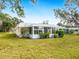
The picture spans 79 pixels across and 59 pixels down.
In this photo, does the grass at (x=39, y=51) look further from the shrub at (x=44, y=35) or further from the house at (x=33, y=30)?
the house at (x=33, y=30)

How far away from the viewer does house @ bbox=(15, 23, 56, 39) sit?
32938 millimetres

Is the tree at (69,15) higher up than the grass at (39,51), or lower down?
higher up

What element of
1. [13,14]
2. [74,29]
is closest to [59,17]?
[13,14]

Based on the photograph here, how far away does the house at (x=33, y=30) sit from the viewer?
108ft

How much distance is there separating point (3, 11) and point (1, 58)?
4387 mm

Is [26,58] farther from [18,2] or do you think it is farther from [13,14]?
[18,2]

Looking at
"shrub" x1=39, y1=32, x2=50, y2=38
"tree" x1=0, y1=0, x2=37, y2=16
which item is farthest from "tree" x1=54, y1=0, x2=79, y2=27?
"tree" x1=0, y1=0, x2=37, y2=16

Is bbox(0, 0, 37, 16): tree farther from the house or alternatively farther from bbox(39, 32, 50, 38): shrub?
bbox(39, 32, 50, 38): shrub

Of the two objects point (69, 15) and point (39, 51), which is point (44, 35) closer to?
point (69, 15)

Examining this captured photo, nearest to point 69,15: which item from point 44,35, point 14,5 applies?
point 44,35

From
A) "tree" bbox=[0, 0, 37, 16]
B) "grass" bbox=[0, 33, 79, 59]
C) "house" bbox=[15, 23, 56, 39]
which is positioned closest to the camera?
"tree" bbox=[0, 0, 37, 16]

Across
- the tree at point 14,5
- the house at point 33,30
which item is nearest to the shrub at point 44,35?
the house at point 33,30

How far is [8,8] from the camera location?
919cm

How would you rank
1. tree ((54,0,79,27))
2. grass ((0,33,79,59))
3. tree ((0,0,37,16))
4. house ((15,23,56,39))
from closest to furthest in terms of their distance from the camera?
tree ((0,0,37,16)) → grass ((0,33,79,59)) → tree ((54,0,79,27)) → house ((15,23,56,39))
